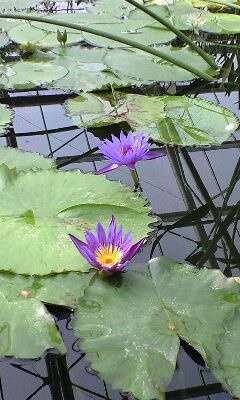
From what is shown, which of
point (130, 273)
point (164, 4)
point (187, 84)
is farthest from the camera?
point (164, 4)

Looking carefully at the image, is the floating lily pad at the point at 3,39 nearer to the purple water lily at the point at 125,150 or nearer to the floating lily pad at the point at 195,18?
the floating lily pad at the point at 195,18

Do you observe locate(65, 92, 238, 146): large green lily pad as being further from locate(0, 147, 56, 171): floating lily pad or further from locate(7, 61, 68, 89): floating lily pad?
locate(0, 147, 56, 171): floating lily pad

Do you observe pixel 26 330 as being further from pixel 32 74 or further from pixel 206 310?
pixel 32 74

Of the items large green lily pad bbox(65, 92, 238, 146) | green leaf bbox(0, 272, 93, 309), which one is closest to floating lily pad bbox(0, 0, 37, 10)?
large green lily pad bbox(65, 92, 238, 146)

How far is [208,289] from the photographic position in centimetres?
105

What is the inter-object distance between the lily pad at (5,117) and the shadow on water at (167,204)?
0.05 meters

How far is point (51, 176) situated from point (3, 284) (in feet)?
1.20

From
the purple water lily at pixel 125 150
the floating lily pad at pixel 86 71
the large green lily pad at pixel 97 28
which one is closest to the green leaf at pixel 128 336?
the purple water lily at pixel 125 150

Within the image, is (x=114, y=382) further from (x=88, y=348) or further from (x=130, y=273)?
(x=130, y=273)

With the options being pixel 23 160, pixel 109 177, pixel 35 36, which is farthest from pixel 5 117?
pixel 35 36

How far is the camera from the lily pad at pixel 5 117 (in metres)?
1.66

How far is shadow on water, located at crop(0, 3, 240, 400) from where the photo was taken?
96 cm

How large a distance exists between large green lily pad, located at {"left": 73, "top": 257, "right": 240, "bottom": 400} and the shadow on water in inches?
2.0

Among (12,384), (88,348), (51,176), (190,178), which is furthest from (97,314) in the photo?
(190,178)
